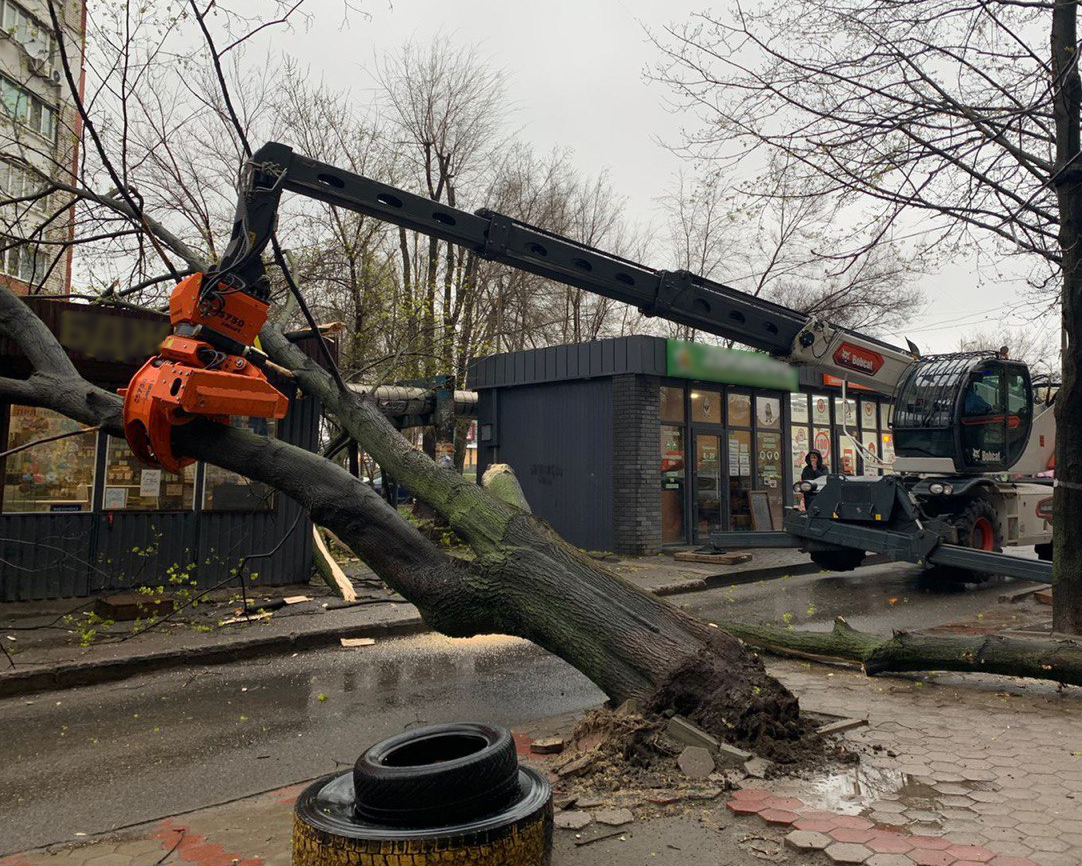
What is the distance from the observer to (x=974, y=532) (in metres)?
11.0

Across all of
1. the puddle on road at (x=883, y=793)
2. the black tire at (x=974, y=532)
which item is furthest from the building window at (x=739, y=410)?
the puddle on road at (x=883, y=793)

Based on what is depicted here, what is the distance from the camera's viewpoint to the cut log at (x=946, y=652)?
538 cm

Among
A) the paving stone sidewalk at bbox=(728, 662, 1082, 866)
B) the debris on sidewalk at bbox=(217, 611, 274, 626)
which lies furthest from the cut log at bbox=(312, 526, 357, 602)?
the paving stone sidewalk at bbox=(728, 662, 1082, 866)

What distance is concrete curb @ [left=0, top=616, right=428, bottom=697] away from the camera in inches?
248

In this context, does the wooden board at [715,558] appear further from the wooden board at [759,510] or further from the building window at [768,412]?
the building window at [768,412]

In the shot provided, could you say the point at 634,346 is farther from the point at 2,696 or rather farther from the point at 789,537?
the point at 2,696

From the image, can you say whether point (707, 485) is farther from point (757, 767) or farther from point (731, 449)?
point (757, 767)

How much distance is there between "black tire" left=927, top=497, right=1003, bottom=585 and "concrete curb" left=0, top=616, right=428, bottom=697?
301 inches

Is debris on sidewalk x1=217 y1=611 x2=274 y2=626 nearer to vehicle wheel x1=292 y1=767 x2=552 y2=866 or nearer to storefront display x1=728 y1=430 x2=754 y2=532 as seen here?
vehicle wheel x1=292 y1=767 x2=552 y2=866

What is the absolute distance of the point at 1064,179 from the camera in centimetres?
682

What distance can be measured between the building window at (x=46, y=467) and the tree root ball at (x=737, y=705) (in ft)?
26.7

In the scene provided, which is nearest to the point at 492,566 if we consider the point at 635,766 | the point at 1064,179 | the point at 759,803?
the point at 635,766

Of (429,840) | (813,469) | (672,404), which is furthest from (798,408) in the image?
(429,840)

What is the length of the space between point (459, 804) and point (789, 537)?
9.78m
